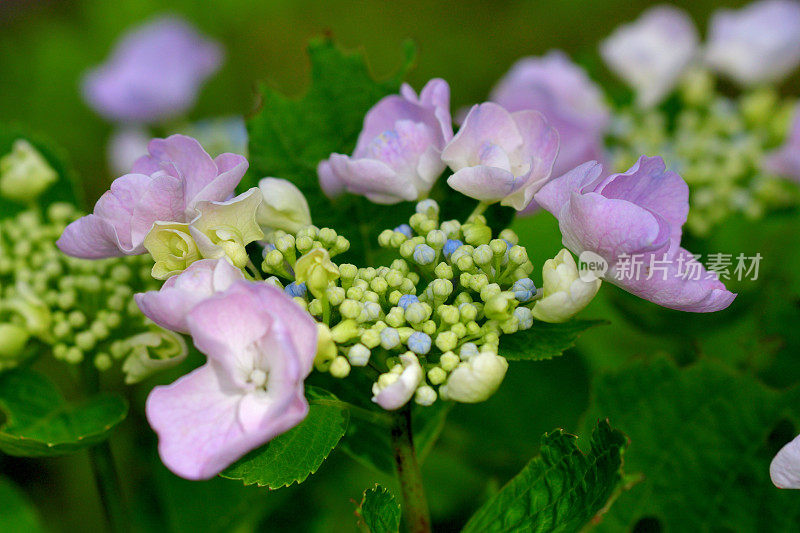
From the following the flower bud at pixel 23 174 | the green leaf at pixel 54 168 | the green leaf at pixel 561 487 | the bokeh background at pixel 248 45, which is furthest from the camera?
the bokeh background at pixel 248 45

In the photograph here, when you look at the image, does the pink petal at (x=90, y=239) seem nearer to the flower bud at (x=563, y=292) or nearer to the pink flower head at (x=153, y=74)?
the flower bud at (x=563, y=292)

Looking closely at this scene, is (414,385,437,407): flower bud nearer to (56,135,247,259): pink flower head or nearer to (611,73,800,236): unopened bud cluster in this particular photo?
(56,135,247,259): pink flower head

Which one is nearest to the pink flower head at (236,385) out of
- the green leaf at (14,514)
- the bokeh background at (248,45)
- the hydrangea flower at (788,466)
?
the hydrangea flower at (788,466)

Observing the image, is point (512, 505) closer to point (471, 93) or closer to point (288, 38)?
point (471, 93)

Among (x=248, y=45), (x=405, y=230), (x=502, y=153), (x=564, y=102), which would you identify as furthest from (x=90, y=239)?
(x=248, y=45)

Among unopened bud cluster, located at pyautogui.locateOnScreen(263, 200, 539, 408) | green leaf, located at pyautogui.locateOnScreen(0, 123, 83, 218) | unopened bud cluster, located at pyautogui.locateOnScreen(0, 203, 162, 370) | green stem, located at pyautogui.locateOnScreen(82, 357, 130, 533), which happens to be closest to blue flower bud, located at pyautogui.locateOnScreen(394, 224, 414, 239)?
unopened bud cluster, located at pyautogui.locateOnScreen(263, 200, 539, 408)

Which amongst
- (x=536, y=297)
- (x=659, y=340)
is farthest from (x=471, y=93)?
(x=536, y=297)

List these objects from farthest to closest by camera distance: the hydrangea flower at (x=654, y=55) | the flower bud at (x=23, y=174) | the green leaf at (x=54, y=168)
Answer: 1. the hydrangea flower at (x=654, y=55)
2. the green leaf at (x=54, y=168)
3. the flower bud at (x=23, y=174)
